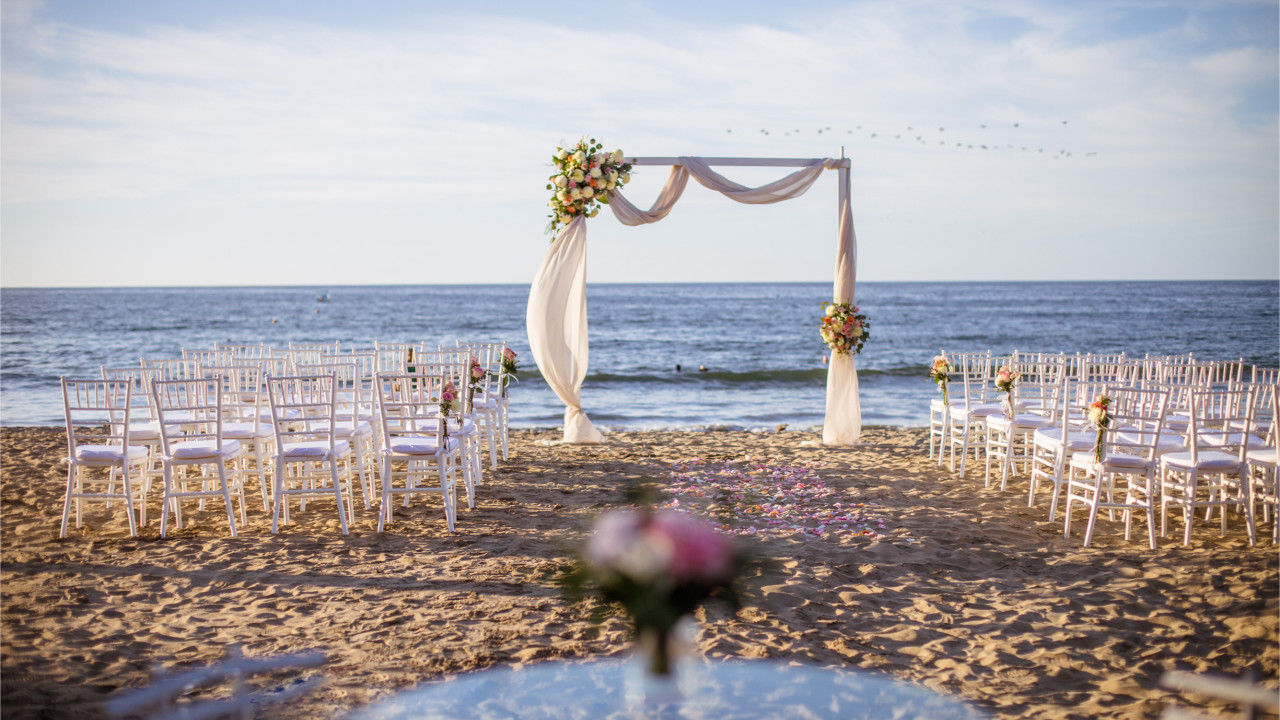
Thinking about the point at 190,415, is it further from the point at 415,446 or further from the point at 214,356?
the point at 415,446

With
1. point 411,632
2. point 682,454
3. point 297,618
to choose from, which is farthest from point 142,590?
point 682,454

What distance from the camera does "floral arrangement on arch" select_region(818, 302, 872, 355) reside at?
7.66 meters

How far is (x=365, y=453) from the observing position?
20.7 feet

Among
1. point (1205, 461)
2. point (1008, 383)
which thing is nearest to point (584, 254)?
point (1008, 383)

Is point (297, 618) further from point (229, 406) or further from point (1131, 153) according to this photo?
point (1131, 153)

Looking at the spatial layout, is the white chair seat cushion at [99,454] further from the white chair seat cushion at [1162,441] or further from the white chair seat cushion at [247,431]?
the white chair seat cushion at [1162,441]

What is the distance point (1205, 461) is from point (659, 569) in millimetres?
4717

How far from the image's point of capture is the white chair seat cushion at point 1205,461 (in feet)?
15.4

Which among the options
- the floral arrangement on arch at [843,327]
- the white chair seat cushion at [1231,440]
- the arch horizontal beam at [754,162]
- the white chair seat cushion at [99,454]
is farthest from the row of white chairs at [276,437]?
the white chair seat cushion at [1231,440]

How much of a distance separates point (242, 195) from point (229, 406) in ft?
99.4

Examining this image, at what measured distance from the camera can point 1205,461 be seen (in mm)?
4707

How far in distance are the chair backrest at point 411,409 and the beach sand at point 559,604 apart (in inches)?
23.1

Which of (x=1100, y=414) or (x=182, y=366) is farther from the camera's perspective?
(x=182, y=366)

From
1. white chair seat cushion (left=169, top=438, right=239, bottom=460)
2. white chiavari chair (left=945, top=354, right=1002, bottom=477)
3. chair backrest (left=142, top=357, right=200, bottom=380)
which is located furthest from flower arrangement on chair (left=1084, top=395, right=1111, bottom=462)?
chair backrest (left=142, top=357, right=200, bottom=380)
